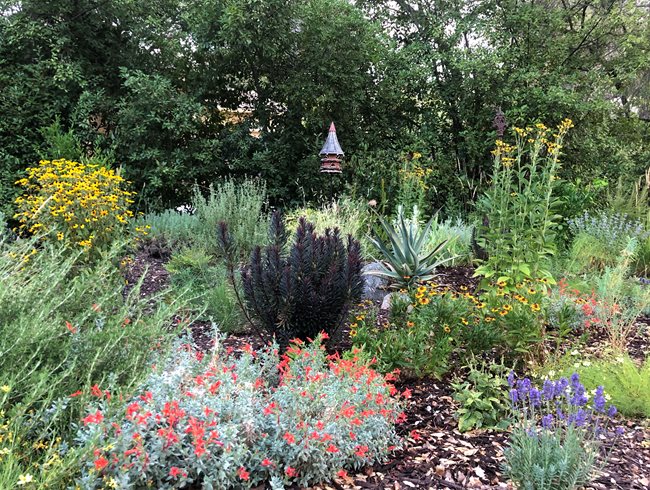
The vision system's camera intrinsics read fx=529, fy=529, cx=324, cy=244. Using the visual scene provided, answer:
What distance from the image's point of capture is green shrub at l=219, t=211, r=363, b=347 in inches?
135

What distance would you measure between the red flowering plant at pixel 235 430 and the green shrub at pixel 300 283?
Answer: 0.69 meters

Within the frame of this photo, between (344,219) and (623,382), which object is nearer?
(623,382)

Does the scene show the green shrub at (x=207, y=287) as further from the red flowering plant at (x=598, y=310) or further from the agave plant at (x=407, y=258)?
the red flowering plant at (x=598, y=310)

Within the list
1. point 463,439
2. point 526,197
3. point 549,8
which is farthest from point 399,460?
point 549,8

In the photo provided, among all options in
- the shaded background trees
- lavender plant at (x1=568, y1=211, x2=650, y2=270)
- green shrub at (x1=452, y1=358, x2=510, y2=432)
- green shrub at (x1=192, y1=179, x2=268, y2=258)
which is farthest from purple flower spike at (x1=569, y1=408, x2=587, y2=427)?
the shaded background trees

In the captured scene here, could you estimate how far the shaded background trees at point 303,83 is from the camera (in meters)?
8.26

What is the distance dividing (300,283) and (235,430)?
154 cm

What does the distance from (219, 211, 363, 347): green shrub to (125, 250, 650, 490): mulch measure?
0.72 m

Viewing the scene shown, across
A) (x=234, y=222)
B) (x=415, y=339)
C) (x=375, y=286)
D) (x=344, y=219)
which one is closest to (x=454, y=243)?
(x=344, y=219)

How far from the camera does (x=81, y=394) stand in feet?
6.86

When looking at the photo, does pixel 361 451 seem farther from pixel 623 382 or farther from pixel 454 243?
pixel 454 243

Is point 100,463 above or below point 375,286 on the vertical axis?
above

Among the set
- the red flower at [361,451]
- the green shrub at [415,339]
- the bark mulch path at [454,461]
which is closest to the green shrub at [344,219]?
the green shrub at [415,339]

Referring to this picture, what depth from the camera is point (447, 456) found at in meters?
2.58
